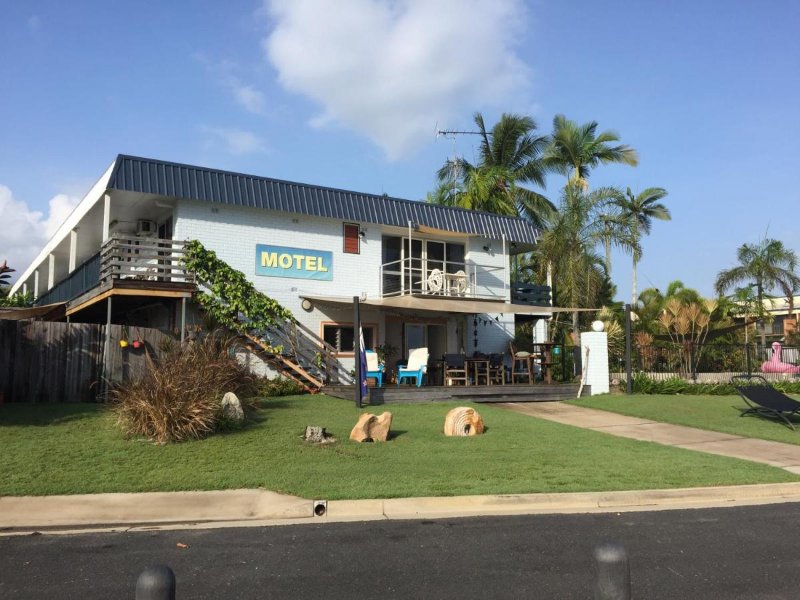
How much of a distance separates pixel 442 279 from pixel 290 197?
536 cm

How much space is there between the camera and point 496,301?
21922 mm

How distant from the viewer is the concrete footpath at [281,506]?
6621mm

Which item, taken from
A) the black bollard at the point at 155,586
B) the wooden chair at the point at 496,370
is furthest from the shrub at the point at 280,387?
the black bollard at the point at 155,586

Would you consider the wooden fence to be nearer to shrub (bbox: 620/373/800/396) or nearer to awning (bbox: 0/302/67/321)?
awning (bbox: 0/302/67/321)

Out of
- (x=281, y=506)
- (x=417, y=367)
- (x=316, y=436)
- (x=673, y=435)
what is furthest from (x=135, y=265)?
(x=673, y=435)

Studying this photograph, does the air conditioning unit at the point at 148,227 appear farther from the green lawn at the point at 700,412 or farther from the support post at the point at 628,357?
the support post at the point at 628,357

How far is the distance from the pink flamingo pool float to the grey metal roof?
897 centimetres

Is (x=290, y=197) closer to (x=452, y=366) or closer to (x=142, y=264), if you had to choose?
(x=142, y=264)

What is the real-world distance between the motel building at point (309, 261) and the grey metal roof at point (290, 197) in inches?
1.4

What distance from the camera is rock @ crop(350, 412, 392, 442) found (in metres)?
10.4

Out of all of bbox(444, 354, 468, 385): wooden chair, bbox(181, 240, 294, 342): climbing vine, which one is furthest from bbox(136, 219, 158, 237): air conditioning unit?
bbox(444, 354, 468, 385): wooden chair

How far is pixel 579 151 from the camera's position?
112 feet

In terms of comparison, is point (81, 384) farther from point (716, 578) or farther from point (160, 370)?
point (716, 578)

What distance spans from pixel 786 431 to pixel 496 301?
10.4 meters
